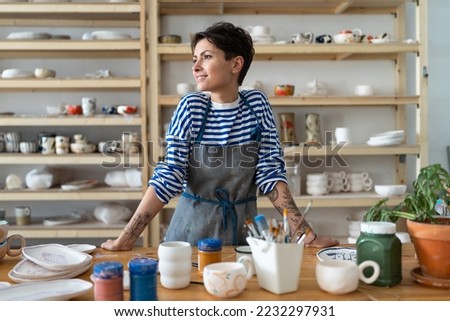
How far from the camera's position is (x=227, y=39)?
68.1 inches

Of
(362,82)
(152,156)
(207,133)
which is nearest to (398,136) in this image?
(362,82)

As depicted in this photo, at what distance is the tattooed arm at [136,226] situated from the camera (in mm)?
1540

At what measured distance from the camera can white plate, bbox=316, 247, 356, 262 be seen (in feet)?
4.54

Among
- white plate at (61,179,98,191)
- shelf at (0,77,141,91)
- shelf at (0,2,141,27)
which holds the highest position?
shelf at (0,2,141,27)

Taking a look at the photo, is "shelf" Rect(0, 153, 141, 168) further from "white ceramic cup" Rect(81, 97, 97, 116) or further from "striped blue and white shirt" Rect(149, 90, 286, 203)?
"striped blue and white shirt" Rect(149, 90, 286, 203)

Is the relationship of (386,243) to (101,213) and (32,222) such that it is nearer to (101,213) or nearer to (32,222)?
(101,213)

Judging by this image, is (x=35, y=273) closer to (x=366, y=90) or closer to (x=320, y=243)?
(x=320, y=243)

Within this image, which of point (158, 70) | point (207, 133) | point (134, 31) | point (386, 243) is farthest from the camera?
point (134, 31)

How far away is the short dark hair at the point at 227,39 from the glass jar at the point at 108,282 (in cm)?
96

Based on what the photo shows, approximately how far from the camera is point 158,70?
311 cm

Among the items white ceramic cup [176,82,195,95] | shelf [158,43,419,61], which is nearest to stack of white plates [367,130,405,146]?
shelf [158,43,419,61]

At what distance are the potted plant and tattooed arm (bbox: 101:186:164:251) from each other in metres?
0.79

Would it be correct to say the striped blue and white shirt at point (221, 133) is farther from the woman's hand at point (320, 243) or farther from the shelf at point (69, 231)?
the shelf at point (69, 231)

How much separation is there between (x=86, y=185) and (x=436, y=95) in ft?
8.24
